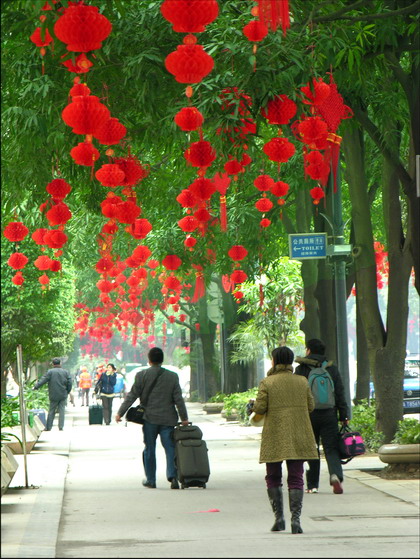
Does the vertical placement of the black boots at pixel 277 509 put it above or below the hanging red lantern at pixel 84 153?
below

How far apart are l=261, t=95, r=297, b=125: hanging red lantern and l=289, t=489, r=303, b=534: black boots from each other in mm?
3870

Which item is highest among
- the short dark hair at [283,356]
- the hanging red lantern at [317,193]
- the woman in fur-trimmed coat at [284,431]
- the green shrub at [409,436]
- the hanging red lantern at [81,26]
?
the hanging red lantern at [317,193]

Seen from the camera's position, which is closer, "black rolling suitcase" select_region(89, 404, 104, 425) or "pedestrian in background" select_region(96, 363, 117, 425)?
"pedestrian in background" select_region(96, 363, 117, 425)

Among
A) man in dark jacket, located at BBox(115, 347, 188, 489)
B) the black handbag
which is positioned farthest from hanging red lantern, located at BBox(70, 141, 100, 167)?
the black handbag

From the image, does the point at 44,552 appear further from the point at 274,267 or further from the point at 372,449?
the point at 274,267

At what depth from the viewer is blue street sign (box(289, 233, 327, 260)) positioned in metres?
19.7

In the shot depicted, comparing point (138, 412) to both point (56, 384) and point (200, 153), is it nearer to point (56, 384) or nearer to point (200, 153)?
point (200, 153)

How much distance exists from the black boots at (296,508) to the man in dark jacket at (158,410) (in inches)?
196

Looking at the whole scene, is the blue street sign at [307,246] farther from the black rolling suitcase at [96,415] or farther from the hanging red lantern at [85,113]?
the black rolling suitcase at [96,415]

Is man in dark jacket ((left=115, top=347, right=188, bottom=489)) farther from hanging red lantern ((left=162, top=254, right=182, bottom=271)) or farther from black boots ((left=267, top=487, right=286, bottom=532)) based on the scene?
hanging red lantern ((left=162, top=254, right=182, bottom=271))

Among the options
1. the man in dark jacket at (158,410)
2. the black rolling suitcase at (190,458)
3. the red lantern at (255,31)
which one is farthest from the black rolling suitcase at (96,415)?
the red lantern at (255,31)

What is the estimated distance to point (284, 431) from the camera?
35.8 ft

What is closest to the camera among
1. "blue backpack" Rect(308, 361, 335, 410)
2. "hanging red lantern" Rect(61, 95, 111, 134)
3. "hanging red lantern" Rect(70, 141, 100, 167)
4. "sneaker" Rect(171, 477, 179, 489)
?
"hanging red lantern" Rect(61, 95, 111, 134)

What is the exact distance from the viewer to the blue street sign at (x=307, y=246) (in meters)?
19.7
